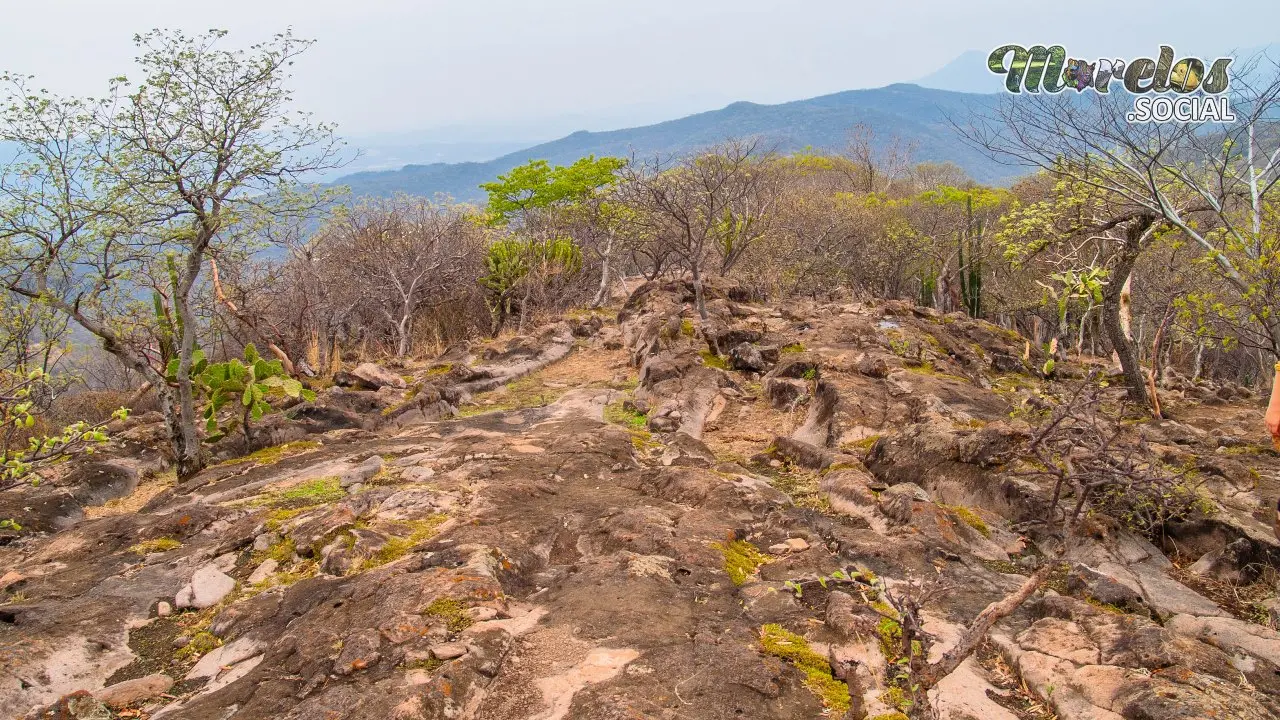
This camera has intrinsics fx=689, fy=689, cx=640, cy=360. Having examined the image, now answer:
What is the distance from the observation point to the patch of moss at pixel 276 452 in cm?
952

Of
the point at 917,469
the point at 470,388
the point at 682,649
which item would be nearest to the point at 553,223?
the point at 470,388

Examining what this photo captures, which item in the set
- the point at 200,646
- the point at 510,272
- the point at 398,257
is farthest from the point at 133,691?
the point at 510,272

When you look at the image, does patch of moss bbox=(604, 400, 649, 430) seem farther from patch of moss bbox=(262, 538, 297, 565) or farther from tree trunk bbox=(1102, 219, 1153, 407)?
tree trunk bbox=(1102, 219, 1153, 407)

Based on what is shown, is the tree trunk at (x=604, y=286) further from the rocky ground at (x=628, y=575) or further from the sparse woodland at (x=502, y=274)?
the rocky ground at (x=628, y=575)

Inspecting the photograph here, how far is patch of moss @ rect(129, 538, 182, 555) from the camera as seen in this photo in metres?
6.53

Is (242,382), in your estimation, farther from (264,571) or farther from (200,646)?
(200,646)

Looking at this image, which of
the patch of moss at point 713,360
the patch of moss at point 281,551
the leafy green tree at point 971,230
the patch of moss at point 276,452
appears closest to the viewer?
the patch of moss at point 281,551

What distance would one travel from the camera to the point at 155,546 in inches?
260

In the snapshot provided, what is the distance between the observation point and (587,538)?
19.8ft

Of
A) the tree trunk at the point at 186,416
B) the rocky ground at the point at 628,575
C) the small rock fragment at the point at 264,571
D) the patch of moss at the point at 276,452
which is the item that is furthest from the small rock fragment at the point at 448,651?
the tree trunk at the point at 186,416

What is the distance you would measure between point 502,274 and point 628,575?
55.9ft

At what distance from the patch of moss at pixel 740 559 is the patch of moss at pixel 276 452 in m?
6.58

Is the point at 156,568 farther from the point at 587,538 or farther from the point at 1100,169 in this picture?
the point at 1100,169

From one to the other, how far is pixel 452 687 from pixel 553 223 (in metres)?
25.3
